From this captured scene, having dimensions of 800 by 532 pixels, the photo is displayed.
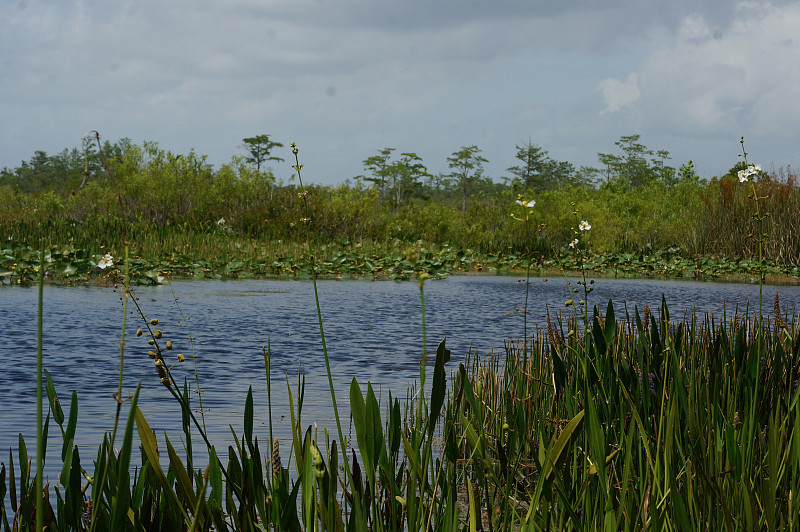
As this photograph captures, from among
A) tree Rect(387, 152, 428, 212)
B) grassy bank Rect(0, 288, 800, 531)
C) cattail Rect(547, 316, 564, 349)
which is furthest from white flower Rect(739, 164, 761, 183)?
tree Rect(387, 152, 428, 212)

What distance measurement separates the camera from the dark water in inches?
185

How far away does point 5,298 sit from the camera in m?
10.2

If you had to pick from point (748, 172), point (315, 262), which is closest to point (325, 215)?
point (315, 262)

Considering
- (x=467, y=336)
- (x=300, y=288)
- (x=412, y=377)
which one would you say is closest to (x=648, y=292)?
(x=300, y=288)

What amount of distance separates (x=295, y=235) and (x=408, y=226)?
437cm

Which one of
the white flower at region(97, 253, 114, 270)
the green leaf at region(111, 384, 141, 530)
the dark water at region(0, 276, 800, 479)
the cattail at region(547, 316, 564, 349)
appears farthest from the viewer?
the dark water at region(0, 276, 800, 479)

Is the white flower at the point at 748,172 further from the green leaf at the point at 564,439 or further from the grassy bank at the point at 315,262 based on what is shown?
the grassy bank at the point at 315,262

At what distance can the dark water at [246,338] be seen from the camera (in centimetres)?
471

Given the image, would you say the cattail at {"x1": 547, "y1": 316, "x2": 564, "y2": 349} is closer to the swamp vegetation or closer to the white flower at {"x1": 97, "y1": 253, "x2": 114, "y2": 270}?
the swamp vegetation

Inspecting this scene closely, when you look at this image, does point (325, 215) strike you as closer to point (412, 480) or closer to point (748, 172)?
point (748, 172)

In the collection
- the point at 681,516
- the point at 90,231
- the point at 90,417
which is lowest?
the point at 90,417

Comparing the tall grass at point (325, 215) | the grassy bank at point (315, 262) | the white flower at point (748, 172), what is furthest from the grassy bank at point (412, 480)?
the tall grass at point (325, 215)

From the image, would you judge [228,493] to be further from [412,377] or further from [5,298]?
[5,298]

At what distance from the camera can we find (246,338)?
7648 mm
